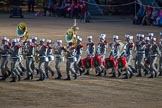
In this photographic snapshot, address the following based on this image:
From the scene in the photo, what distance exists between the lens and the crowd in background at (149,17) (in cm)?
5933

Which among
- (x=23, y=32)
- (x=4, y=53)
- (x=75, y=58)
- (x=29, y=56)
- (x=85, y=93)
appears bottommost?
(x=85, y=93)

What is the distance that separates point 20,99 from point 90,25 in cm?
3434

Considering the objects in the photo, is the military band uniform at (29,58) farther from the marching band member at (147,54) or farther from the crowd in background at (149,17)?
the crowd in background at (149,17)

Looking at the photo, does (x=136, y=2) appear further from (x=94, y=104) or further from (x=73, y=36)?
(x=94, y=104)

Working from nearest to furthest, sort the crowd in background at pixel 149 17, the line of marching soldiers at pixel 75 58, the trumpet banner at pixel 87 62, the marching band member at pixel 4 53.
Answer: the marching band member at pixel 4 53 < the line of marching soldiers at pixel 75 58 < the trumpet banner at pixel 87 62 < the crowd in background at pixel 149 17

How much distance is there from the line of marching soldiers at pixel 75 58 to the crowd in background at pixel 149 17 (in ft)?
93.4

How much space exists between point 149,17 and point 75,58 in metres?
33.0

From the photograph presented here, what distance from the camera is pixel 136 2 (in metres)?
66.0

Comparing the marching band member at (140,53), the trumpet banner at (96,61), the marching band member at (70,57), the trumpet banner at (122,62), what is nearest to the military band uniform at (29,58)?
the marching band member at (70,57)

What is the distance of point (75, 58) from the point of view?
93.0ft

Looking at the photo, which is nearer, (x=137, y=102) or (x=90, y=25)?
(x=137, y=102)

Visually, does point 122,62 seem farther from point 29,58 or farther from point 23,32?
point 23,32

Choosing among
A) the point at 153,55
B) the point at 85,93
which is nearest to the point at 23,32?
the point at 153,55

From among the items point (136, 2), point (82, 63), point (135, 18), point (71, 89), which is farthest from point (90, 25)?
point (71, 89)
